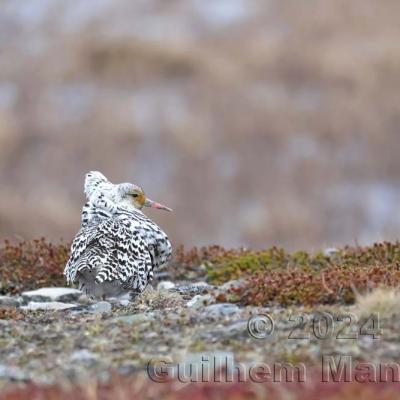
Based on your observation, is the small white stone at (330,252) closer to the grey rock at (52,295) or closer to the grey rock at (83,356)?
the grey rock at (52,295)

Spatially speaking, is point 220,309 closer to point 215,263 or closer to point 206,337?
point 206,337

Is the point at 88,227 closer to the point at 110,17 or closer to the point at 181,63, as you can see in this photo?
the point at 181,63

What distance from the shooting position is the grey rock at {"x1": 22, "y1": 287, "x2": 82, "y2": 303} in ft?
35.2

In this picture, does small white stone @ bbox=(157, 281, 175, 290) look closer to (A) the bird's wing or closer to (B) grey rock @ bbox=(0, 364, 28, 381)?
(A) the bird's wing

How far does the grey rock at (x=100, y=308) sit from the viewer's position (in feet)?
30.3

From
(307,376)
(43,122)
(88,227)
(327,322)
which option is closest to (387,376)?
(307,376)

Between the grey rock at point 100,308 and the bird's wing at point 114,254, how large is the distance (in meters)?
0.23

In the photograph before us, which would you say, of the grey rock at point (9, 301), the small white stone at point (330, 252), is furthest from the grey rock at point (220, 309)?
the small white stone at point (330, 252)

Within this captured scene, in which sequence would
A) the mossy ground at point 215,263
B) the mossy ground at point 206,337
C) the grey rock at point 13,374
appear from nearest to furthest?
the mossy ground at point 206,337
the grey rock at point 13,374
the mossy ground at point 215,263

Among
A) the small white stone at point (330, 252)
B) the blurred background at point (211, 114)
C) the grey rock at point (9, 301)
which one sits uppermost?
the blurred background at point (211, 114)

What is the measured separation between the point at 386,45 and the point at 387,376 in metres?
21.5

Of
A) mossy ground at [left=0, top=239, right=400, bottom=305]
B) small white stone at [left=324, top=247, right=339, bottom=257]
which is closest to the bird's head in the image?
mossy ground at [left=0, top=239, right=400, bottom=305]

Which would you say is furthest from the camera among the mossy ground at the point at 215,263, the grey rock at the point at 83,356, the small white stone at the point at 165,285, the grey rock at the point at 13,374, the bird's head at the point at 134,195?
the mossy ground at the point at 215,263

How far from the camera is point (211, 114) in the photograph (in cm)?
2494
